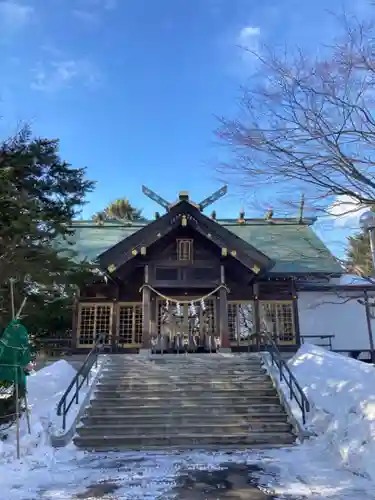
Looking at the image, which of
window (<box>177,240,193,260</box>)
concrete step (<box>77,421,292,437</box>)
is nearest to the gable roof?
window (<box>177,240,193,260</box>)

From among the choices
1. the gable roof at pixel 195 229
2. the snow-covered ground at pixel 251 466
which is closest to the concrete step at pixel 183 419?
the snow-covered ground at pixel 251 466

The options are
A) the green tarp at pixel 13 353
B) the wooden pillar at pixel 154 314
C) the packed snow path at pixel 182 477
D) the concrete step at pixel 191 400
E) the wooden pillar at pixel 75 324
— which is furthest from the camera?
the wooden pillar at pixel 154 314

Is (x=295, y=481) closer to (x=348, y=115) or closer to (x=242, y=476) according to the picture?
(x=242, y=476)

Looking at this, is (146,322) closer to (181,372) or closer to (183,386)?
(181,372)

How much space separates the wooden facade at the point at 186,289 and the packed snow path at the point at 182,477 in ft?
24.1

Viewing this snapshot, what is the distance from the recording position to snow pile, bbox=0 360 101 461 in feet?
24.4

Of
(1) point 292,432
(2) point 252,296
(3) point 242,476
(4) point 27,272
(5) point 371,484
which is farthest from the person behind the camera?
(2) point 252,296

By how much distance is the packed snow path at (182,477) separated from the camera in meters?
5.49

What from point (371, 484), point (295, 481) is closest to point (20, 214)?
point (295, 481)

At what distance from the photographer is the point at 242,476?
6.24 metres

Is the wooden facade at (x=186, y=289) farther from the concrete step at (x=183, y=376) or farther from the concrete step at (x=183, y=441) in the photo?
the concrete step at (x=183, y=441)

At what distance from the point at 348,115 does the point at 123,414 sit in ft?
25.8

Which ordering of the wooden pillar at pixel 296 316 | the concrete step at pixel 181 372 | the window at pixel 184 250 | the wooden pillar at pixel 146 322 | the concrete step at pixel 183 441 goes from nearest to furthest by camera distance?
1. the concrete step at pixel 183 441
2. the concrete step at pixel 181 372
3. the wooden pillar at pixel 146 322
4. the window at pixel 184 250
5. the wooden pillar at pixel 296 316

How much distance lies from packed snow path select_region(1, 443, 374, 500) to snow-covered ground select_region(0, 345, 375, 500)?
0.5 inches
